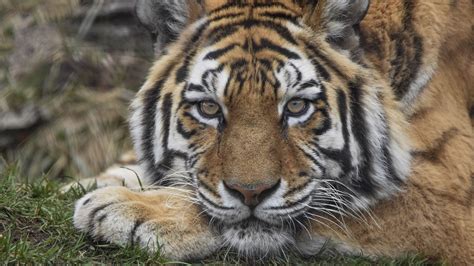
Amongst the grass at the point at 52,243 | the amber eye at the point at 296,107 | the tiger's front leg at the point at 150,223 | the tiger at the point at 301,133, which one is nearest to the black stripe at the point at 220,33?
the tiger at the point at 301,133

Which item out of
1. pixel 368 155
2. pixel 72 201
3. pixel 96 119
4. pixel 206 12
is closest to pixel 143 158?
pixel 72 201

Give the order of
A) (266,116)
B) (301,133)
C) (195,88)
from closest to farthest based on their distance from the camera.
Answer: (266,116) → (301,133) → (195,88)

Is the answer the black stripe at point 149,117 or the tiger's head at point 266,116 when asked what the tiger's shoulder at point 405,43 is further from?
the black stripe at point 149,117

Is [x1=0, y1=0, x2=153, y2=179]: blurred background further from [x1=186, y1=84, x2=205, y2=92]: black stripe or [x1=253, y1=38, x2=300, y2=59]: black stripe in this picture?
[x1=253, y1=38, x2=300, y2=59]: black stripe

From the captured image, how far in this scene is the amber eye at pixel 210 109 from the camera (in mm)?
4578

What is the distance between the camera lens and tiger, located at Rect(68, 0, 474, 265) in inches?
176

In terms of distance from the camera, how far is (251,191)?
14.0 feet

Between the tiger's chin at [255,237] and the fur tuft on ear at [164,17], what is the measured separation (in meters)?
1.06

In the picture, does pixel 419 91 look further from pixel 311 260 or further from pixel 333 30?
pixel 311 260

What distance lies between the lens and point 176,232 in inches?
181

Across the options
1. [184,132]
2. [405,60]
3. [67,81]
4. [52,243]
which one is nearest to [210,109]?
[184,132]

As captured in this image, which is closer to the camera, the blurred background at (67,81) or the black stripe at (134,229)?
the black stripe at (134,229)

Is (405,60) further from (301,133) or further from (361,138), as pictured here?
(301,133)

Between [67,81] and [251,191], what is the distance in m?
4.99
